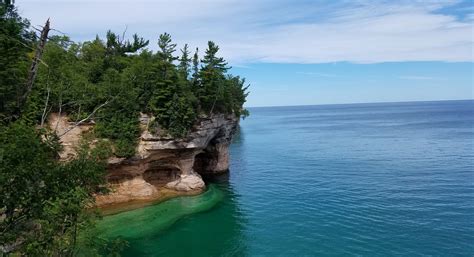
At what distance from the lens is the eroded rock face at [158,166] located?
108 feet

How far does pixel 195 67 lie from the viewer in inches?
1474

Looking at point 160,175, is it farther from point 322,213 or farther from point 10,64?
point 10,64

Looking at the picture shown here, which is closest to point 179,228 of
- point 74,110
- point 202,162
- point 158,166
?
point 158,166

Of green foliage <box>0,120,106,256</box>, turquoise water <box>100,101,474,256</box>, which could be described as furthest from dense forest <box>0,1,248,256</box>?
turquoise water <box>100,101,474,256</box>

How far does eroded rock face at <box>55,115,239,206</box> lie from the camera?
32906 mm

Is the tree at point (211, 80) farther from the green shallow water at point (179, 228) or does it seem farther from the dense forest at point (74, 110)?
the green shallow water at point (179, 228)

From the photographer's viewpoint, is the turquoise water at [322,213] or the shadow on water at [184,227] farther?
the shadow on water at [184,227]

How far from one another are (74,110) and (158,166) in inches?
379

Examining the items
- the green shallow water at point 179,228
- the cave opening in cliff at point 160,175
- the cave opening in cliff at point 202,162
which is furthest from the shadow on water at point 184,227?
the cave opening in cliff at point 202,162

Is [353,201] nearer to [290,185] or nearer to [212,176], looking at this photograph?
[290,185]

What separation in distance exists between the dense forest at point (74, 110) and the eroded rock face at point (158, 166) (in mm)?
938

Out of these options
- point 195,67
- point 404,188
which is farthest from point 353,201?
point 195,67

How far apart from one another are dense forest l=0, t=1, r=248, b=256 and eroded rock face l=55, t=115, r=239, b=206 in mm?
938

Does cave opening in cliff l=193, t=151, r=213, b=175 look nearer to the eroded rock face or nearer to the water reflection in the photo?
the eroded rock face
